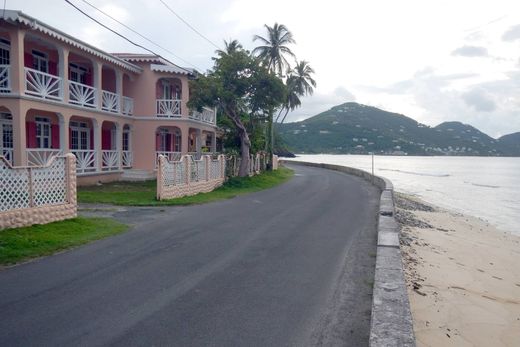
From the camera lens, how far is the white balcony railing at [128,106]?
2279cm

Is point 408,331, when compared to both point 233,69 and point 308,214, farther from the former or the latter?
point 233,69

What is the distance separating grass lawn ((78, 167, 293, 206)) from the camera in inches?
576

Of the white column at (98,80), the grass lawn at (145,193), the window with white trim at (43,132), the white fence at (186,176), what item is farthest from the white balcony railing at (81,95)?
the white fence at (186,176)

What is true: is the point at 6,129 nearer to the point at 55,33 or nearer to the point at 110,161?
the point at 55,33

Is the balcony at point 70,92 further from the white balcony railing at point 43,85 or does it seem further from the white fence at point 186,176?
the white fence at point 186,176

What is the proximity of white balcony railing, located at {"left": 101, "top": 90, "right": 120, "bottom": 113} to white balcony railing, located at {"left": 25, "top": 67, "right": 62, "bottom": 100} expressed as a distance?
2.99m

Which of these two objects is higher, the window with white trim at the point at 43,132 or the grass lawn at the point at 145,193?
the window with white trim at the point at 43,132

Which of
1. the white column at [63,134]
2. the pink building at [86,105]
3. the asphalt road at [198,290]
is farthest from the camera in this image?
the white column at [63,134]

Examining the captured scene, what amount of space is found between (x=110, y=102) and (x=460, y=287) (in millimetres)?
18424

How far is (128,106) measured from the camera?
913 inches

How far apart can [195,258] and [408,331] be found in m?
4.38

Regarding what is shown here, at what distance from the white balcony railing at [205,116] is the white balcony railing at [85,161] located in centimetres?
658

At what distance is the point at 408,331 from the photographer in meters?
4.12

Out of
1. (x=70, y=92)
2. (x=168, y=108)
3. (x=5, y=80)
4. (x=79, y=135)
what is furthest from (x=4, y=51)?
(x=168, y=108)
